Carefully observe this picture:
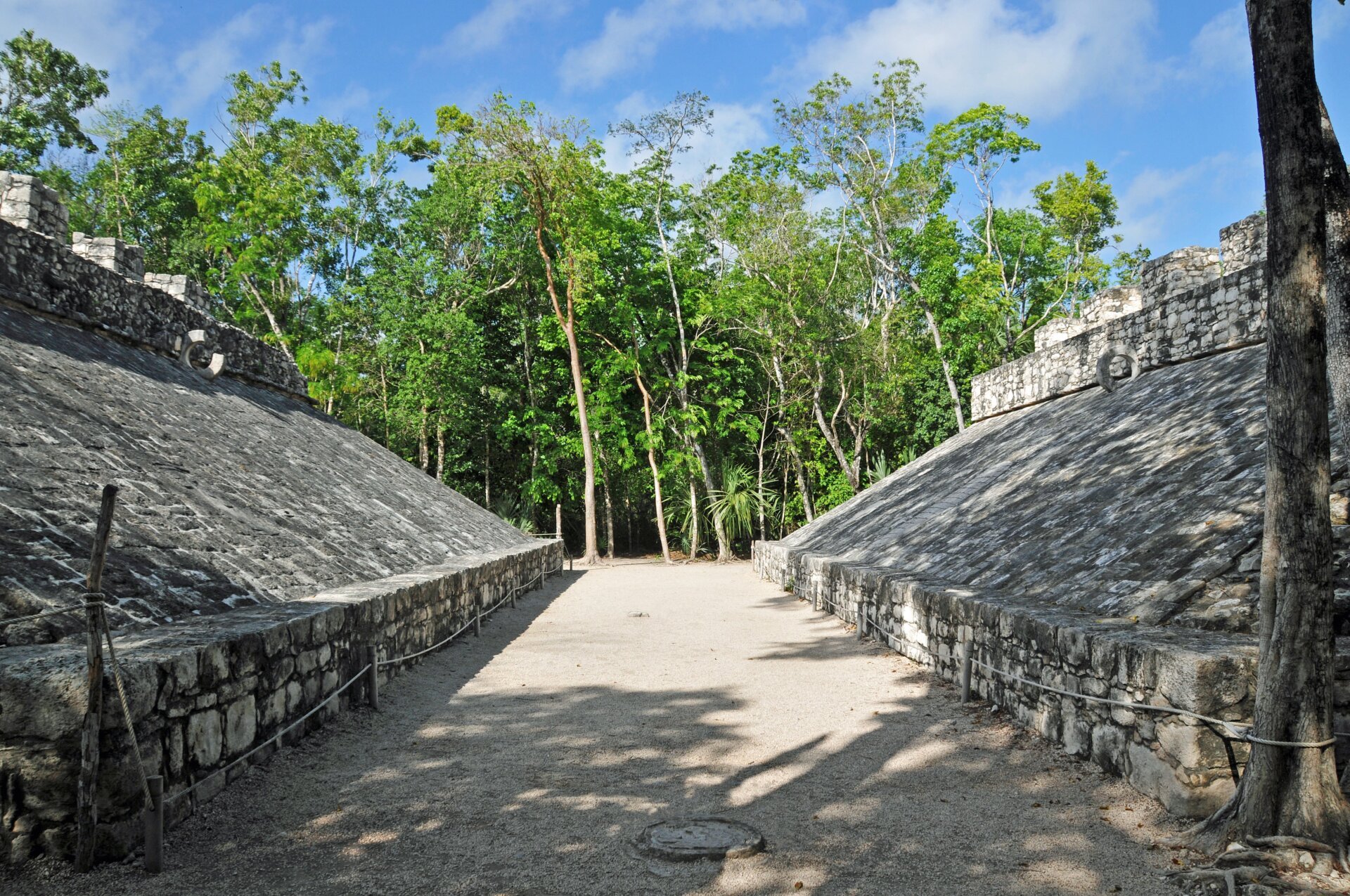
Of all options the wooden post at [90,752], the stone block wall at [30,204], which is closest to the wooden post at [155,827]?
the wooden post at [90,752]

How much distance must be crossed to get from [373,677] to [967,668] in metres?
4.07

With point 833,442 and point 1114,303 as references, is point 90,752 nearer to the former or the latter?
point 1114,303

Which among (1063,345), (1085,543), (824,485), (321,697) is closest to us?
(321,697)

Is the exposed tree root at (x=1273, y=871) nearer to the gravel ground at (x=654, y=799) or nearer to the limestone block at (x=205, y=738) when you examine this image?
the gravel ground at (x=654, y=799)

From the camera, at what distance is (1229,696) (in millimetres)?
3547

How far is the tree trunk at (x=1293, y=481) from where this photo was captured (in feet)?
10.5

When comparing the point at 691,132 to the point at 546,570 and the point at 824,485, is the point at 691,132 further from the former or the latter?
Answer: the point at 546,570

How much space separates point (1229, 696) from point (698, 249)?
2565cm

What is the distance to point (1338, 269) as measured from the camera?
3.71 metres

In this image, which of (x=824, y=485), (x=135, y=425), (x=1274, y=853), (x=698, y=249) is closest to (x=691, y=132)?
(x=698, y=249)

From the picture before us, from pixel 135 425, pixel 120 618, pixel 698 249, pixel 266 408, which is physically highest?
pixel 698 249

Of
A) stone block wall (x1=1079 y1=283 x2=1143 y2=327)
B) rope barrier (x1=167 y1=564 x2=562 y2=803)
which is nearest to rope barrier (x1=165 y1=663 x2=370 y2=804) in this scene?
rope barrier (x1=167 y1=564 x2=562 y2=803)

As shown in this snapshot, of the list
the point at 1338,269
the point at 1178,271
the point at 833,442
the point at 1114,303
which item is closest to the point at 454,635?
the point at 1338,269

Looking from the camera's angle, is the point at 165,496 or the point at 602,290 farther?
the point at 602,290
